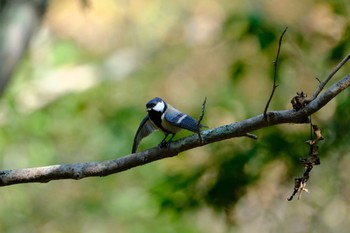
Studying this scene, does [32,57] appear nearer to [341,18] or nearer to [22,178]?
[341,18]

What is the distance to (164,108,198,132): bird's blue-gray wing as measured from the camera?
3010mm

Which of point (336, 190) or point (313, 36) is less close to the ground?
point (313, 36)

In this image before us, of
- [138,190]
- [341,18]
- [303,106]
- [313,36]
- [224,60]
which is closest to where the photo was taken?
[303,106]

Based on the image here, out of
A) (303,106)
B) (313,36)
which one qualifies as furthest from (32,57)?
(303,106)

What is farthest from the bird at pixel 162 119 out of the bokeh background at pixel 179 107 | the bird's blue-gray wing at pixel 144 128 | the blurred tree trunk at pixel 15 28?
the blurred tree trunk at pixel 15 28

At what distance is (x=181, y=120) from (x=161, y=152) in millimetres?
269

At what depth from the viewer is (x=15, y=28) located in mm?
4922

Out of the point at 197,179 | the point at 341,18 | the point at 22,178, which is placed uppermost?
the point at 341,18

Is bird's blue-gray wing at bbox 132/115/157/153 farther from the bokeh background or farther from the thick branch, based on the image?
the bokeh background

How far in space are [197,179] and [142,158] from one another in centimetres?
150

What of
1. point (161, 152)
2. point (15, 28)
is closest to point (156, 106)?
point (161, 152)

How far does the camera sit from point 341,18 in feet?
15.7

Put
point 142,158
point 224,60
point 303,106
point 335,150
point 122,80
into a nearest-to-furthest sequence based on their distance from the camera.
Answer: point 303,106 → point 142,158 → point 335,150 → point 122,80 → point 224,60

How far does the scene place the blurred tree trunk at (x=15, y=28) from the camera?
15.7ft
